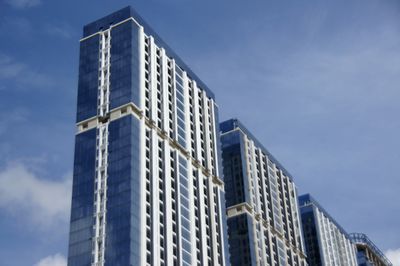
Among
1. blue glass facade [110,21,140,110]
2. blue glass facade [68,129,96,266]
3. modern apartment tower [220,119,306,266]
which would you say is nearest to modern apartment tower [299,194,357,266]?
modern apartment tower [220,119,306,266]

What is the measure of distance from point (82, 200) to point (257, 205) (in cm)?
5542

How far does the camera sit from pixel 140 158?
11375 cm

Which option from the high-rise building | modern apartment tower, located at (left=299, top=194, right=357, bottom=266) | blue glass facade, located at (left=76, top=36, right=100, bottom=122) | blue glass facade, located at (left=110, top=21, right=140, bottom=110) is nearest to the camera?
the high-rise building

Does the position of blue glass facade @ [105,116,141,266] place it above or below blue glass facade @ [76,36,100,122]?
below

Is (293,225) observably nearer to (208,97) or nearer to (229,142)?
(229,142)

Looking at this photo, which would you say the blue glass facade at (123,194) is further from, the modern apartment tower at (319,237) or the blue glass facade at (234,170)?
the modern apartment tower at (319,237)

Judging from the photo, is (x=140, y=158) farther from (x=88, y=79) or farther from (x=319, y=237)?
(x=319, y=237)

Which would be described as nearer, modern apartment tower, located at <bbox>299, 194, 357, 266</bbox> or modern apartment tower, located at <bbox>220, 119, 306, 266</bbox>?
modern apartment tower, located at <bbox>220, 119, 306, 266</bbox>

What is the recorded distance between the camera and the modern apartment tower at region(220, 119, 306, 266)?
488 feet

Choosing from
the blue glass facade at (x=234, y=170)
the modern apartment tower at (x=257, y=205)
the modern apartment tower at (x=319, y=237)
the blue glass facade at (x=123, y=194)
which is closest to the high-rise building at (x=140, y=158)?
the blue glass facade at (x=123, y=194)

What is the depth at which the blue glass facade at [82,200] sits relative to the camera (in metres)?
107

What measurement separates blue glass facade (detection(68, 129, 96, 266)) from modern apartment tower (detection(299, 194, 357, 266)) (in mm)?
84683

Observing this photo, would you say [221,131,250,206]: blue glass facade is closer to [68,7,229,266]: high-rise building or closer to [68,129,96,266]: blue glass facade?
[68,7,229,266]: high-rise building

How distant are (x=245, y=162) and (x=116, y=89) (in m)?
45.6
